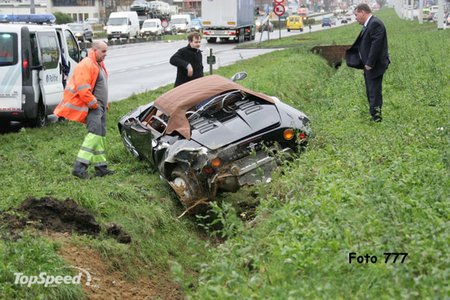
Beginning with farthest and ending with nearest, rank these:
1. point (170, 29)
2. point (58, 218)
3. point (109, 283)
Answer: point (170, 29)
point (58, 218)
point (109, 283)

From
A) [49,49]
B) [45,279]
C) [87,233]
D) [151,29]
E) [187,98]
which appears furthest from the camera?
[151,29]

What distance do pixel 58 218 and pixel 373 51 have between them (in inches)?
215

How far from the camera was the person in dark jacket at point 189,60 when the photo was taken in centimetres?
1227

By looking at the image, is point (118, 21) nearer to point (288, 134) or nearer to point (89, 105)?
point (89, 105)

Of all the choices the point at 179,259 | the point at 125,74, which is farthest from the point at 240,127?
the point at 125,74

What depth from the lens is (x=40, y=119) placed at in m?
14.3

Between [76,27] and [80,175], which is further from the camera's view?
[76,27]

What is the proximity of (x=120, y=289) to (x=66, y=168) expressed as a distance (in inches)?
158

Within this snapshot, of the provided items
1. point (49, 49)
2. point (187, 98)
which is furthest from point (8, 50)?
point (187, 98)

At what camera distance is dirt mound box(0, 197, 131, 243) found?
23.9 feet

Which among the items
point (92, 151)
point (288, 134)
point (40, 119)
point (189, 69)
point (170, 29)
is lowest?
point (170, 29)

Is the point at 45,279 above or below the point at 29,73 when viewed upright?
below

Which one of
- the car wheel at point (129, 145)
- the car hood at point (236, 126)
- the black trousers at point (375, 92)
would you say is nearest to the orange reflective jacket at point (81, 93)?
the car wheel at point (129, 145)

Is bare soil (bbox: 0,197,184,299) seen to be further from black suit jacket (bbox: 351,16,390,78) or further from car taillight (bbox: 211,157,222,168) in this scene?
black suit jacket (bbox: 351,16,390,78)
